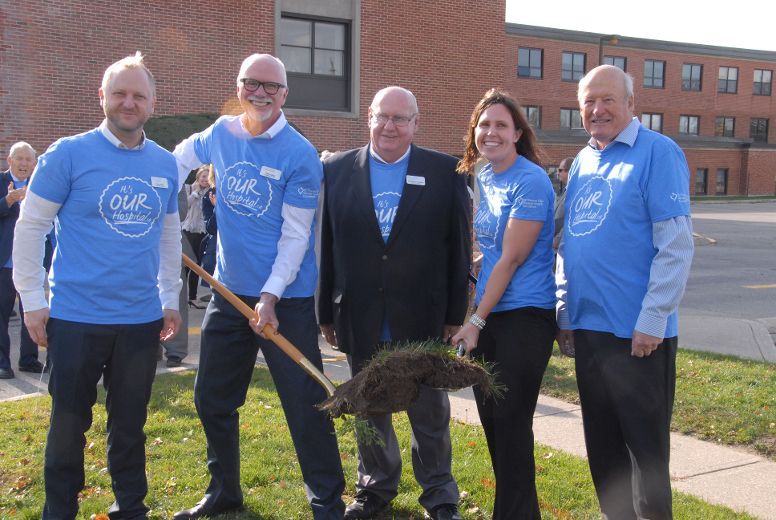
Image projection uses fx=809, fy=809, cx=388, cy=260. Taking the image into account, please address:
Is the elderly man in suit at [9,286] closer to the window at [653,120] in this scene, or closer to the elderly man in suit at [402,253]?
the elderly man in suit at [402,253]

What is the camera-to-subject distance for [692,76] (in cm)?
5575

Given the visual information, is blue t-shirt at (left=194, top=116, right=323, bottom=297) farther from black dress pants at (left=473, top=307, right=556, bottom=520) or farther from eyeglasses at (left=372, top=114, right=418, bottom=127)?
black dress pants at (left=473, top=307, right=556, bottom=520)

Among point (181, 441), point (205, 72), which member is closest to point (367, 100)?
point (205, 72)

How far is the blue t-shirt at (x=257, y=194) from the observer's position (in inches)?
157

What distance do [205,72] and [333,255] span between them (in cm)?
1595

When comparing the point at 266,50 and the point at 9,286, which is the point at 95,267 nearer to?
the point at 9,286

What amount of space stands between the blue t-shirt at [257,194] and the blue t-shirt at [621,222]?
1.34 metres

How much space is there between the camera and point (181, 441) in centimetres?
557

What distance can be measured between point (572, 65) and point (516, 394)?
168 feet

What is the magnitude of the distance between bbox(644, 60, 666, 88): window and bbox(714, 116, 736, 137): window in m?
6.10

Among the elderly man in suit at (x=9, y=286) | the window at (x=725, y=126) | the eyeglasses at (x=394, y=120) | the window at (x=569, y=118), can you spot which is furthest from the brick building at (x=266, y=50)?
the window at (x=725, y=126)

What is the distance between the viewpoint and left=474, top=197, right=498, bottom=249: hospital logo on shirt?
12.8ft

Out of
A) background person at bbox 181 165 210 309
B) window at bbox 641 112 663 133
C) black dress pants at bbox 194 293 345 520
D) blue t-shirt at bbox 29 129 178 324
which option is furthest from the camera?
window at bbox 641 112 663 133

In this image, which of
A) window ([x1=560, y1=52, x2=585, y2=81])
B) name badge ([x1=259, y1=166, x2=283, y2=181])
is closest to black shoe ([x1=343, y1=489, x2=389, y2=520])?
name badge ([x1=259, y1=166, x2=283, y2=181])
